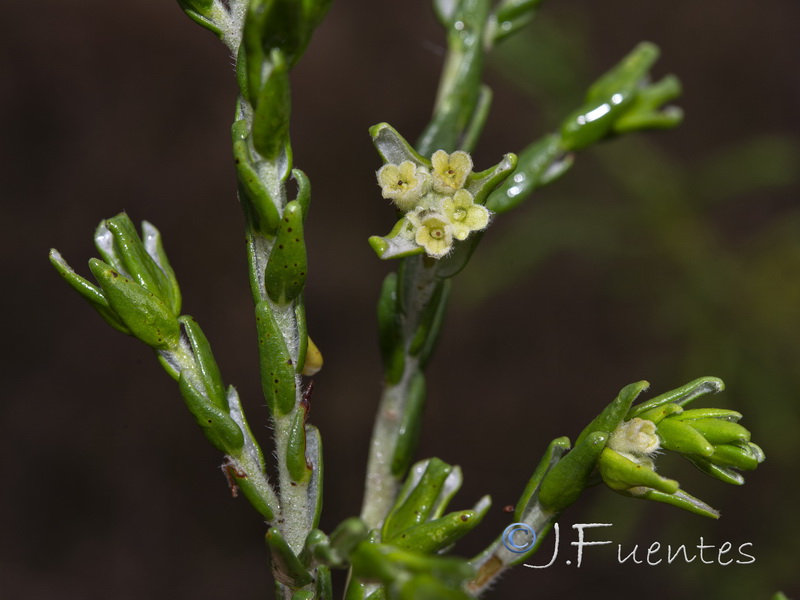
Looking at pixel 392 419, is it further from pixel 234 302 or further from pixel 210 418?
pixel 234 302

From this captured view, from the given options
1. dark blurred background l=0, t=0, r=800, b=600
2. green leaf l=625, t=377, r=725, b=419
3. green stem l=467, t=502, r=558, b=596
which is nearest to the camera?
green leaf l=625, t=377, r=725, b=419

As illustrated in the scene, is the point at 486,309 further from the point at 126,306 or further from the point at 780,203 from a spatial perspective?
the point at 126,306

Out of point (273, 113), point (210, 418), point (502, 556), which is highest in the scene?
point (273, 113)

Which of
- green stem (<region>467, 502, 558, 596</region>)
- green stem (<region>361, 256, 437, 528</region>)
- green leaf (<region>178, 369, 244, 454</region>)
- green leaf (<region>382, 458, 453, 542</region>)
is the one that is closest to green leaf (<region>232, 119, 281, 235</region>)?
green leaf (<region>178, 369, 244, 454</region>)

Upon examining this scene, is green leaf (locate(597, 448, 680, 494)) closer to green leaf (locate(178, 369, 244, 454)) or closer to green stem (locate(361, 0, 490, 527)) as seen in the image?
green stem (locate(361, 0, 490, 527))

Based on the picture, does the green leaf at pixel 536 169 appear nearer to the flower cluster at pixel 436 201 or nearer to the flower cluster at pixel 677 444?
the flower cluster at pixel 436 201

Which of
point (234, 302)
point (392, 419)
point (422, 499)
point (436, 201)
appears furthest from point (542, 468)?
point (234, 302)

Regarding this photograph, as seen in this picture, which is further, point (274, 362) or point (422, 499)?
point (422, 499)
